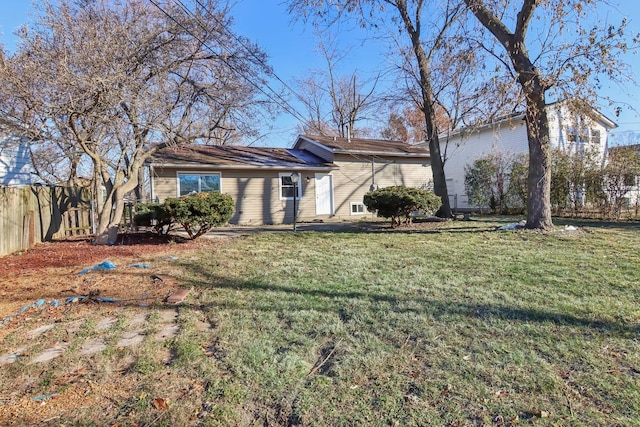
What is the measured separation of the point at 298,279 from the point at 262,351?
7.13 ft

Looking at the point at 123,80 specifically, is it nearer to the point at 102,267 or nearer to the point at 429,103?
the point at 102,267

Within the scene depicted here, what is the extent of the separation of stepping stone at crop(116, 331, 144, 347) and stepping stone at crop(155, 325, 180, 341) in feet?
0.47

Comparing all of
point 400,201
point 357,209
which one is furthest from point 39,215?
point 357,209

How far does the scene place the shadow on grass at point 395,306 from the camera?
3307mm

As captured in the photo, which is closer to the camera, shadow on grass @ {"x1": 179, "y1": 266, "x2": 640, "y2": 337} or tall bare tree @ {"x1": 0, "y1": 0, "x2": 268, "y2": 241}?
shadow on grass @ {"x1": 179, "y1": 266, "x2": 640, "y2": 337}

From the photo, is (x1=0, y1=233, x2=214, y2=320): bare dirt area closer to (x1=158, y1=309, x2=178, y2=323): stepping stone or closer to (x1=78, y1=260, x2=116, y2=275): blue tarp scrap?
(x1=78, y1=260, x2=116, y2=275): blue tarp scrap

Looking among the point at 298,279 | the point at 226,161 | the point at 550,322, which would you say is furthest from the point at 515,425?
the point at 226,161

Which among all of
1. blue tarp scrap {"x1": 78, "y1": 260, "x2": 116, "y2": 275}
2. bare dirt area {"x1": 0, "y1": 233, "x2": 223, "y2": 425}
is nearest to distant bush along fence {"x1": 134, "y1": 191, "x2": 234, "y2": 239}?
bare dirt area {"x1": 0, "y1": 233, "x2": 223, "y2": 425}

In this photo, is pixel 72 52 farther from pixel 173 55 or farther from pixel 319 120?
pixel 319 120

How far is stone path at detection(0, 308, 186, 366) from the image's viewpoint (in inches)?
115

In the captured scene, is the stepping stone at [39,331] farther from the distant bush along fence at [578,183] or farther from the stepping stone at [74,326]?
the distant bush along fence at [578,183]

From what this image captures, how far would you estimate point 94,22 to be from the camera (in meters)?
7.89

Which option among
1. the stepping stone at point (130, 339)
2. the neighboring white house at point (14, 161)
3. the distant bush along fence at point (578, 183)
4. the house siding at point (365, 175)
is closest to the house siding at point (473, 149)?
the distant bush along fence at point (578, 183)

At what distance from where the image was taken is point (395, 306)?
3826 mm
